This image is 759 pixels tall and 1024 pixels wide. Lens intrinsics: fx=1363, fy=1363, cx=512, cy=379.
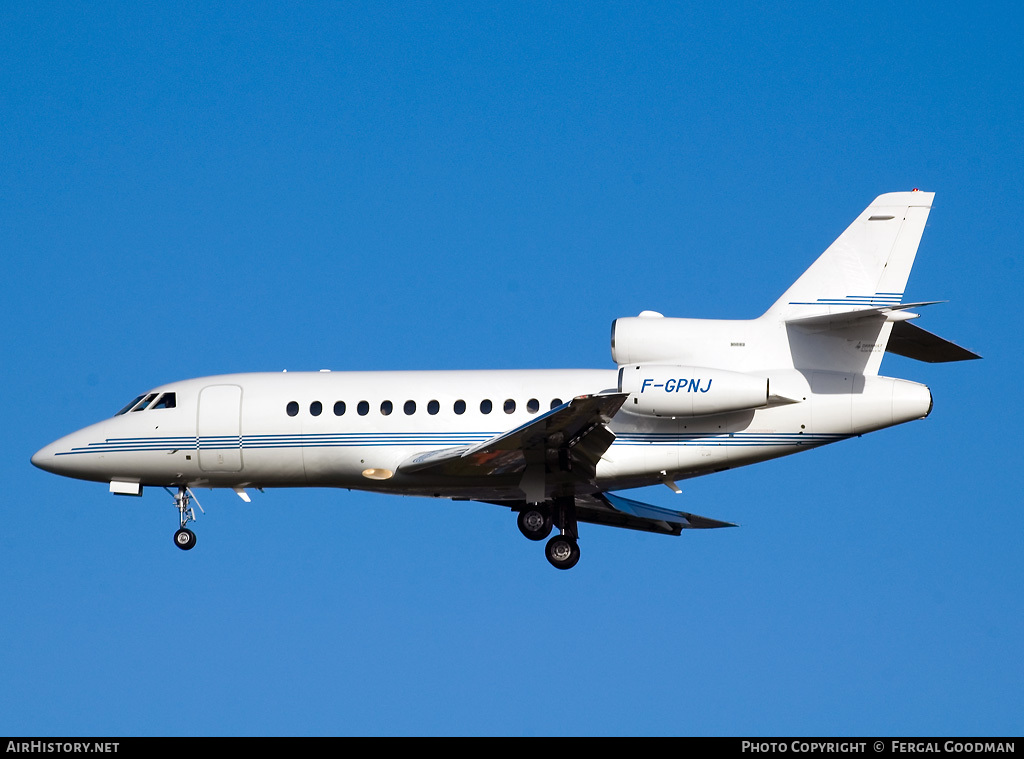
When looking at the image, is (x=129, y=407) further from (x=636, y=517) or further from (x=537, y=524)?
(x=636, y=517)

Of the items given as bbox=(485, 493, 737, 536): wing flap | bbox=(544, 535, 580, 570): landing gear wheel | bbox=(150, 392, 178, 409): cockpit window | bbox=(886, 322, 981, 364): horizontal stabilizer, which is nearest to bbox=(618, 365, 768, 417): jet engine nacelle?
bbox=(886, 322, 981, 364): horizontal stabilizer

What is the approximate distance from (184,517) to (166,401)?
7.85 ft

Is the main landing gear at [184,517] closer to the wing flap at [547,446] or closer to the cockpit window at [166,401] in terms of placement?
the cockpit window at [166,401]

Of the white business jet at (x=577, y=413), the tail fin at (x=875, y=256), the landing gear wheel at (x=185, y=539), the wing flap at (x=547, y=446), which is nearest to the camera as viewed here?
the wing flap at (x=547, y=446)

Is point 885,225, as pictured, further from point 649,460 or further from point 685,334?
point 649,460

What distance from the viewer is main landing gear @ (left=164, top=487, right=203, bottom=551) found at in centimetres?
2766

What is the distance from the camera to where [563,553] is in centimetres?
2569

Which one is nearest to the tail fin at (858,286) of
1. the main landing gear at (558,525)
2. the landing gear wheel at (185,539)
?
the main landing gear at (558,525)

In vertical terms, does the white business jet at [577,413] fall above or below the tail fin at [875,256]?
below

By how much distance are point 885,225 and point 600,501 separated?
7948 millimetres

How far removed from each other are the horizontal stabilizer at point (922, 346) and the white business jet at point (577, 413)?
40 mm

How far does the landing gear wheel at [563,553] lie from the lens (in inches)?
1011

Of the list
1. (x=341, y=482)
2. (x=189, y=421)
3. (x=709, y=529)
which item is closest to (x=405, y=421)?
(x=341, y=482)
